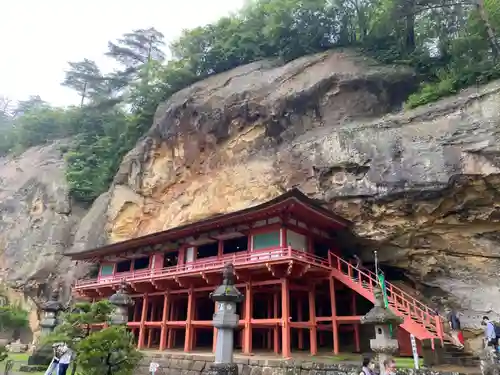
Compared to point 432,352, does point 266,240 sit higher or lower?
higher

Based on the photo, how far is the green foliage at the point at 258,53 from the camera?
19.9 m

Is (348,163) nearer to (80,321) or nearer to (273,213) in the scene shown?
(273,213)

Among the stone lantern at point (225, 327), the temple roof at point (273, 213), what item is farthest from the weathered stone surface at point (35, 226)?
the stone lantern at point (225, 327)

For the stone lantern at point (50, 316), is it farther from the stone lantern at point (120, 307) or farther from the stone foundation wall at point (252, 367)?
the stone lantern at point (120, 307)

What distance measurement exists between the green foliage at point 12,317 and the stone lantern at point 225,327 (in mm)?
24441

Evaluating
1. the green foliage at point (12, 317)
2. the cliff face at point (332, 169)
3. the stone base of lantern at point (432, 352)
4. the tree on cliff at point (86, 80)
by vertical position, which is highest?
the tree on cliff at point (86, 80)

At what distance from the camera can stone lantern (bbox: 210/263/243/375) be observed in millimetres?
9672

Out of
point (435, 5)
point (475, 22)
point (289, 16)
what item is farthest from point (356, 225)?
point (289, 16)

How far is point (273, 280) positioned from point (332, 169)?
5.97 m

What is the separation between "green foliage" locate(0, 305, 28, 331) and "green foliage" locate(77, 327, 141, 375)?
22.4 metres

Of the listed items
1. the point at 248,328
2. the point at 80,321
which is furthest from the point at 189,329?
the point at 80,321

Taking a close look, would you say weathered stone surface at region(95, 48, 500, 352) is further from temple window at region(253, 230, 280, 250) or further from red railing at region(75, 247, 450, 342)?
temple window at region(253, 230, 280, 250)

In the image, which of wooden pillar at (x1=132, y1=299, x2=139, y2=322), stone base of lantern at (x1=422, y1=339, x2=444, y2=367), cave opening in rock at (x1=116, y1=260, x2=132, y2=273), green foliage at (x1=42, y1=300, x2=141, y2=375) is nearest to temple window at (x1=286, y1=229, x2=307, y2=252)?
stone base of lantern at (x1=422, y1=339, x2=444, y2=367)

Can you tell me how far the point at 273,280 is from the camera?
55.5 feet
